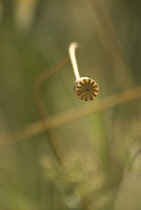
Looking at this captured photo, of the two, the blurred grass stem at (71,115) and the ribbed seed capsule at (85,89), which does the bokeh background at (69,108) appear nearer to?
the blurred grass stem at (71,115)

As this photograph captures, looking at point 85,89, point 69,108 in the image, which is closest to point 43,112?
point 69,108

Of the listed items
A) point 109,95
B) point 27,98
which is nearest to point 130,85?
point 109,95

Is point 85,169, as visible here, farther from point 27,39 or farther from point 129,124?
point 27,39

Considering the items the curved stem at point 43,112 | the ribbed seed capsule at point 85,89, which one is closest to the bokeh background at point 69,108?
the curved stem at point 43,112

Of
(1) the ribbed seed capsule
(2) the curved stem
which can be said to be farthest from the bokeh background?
(1) the ribbed seed capsule

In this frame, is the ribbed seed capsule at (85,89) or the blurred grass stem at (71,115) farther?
the blurred grass stem at (71,115)

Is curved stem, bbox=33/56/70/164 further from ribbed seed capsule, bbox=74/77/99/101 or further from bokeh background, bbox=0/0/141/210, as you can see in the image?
ribbed seed capsule, bbox=74/77/99/101
